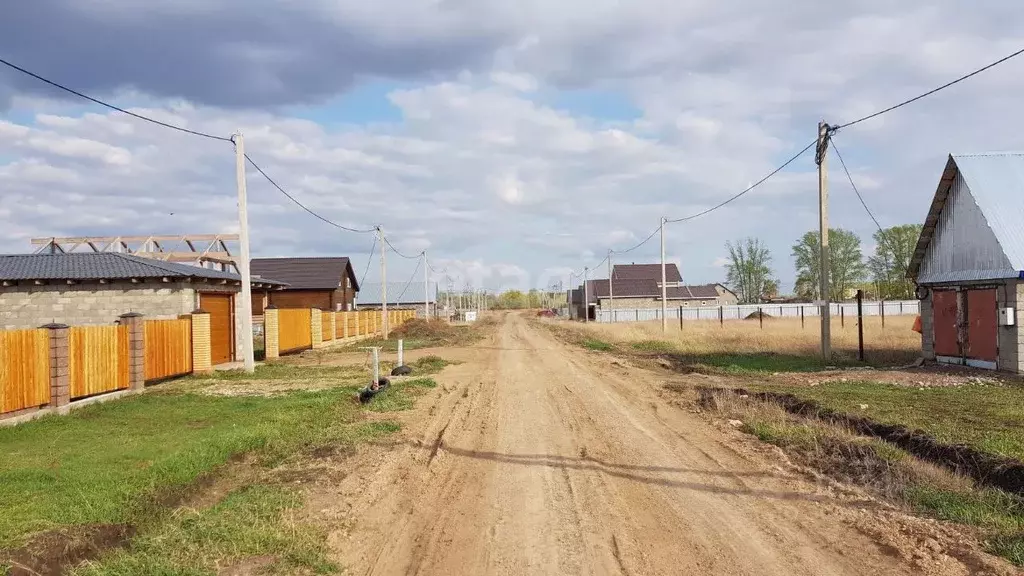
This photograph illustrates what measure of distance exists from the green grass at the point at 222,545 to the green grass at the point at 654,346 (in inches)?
1018

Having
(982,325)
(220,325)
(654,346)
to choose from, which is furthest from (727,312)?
(220,325)

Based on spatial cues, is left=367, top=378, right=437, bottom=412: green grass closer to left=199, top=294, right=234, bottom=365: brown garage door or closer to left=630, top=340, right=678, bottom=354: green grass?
left=199, top=294, right=234, bottom=365: brown garage door

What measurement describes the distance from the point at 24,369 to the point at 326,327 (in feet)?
79.8

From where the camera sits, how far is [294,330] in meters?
31.4

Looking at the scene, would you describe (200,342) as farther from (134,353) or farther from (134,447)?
(134,447)

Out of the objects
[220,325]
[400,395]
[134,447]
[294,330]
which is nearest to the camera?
[134,447]

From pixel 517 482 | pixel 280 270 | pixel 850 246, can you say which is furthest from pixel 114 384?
pixel 850 246

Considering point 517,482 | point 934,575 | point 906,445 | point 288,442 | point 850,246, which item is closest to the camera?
point 934,575

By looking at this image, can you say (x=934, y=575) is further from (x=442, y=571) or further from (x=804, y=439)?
(x=804, y=439)

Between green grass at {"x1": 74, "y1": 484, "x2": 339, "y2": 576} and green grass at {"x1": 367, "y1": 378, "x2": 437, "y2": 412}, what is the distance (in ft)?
24.6

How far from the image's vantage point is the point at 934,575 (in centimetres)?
544

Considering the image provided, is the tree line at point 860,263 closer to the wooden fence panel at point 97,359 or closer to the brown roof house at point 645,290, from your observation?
the brown roof house at point 645,290

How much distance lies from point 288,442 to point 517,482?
167 inches

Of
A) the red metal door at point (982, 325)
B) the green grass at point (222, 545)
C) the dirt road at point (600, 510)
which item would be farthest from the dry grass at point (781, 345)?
the green grass at point (222, 545)
